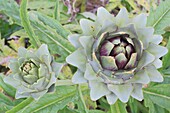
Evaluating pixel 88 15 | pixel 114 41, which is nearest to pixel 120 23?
pixel 114 41

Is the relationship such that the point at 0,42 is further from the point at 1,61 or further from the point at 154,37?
the point at 154,37

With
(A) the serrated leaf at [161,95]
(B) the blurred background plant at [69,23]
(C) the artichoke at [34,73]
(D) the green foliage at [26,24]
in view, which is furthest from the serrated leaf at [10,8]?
(A) the serrated leaf at [161,95]

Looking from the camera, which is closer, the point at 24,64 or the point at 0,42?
the point at 24,64

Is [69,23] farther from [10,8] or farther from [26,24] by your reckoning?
[26,24]

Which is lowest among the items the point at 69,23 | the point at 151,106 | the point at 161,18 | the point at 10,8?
the point at 151,106

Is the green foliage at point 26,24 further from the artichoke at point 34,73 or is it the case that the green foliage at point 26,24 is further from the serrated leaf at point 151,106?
the serrated leaf at point 151,106

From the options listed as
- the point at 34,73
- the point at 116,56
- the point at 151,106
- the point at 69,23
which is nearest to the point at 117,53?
the point at 116,56
